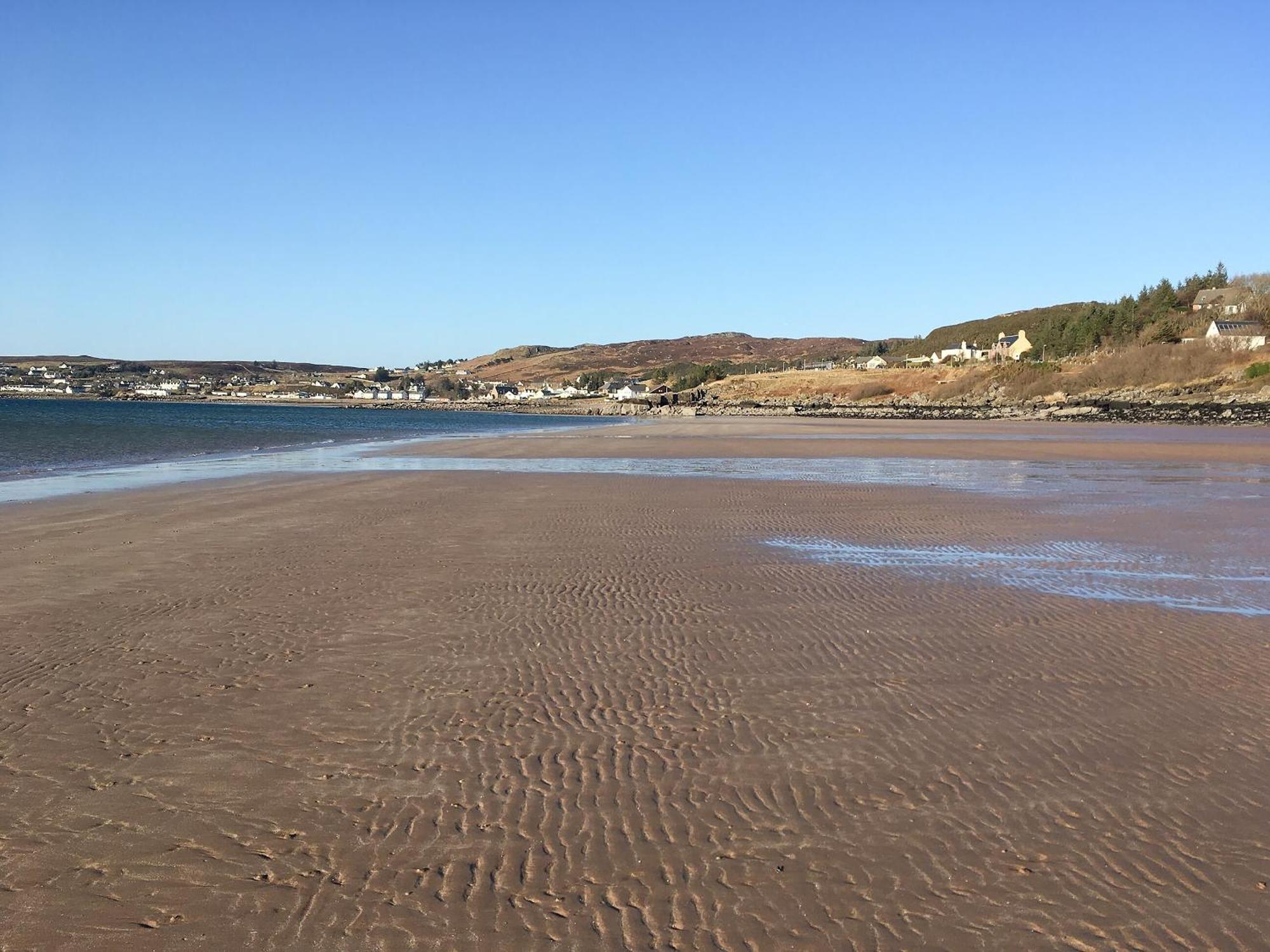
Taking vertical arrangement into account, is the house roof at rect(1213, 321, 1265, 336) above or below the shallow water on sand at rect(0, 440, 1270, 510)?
above

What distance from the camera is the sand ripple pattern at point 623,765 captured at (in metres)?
3.92

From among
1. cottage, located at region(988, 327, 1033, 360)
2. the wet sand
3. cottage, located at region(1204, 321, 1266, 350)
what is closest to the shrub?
cottage, located at region(1204, 321, 1266, 350)

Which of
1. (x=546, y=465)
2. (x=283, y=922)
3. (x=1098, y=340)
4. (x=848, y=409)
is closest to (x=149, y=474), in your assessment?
(x=546, y=465)

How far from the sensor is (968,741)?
5.80 meters

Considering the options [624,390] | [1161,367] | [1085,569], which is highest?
[1161,367]

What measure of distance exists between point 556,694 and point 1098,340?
10570cm

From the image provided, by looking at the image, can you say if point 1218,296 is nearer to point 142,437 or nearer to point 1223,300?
point 1223,300

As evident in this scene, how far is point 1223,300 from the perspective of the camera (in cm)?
9638

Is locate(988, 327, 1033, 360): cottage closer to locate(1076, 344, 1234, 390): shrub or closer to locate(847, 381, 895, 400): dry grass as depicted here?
locate(847, 381, 895, 400): dry grass

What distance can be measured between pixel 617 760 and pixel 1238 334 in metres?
89.5

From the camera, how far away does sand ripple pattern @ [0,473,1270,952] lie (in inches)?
154

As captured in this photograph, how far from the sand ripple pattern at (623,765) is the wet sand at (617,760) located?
0.08ft

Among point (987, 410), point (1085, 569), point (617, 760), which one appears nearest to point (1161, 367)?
point (987, 410)

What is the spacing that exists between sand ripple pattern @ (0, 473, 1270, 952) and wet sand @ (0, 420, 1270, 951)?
0.02m
